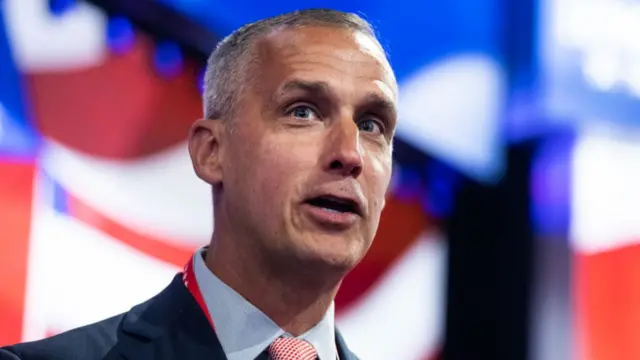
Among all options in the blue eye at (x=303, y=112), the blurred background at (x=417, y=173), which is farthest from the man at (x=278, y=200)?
the blurred background at (x=417, y=173)

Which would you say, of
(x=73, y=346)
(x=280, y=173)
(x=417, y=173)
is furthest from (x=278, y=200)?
(x=417, y=173)

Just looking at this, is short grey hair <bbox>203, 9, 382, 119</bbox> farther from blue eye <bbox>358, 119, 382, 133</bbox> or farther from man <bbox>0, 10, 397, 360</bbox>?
blue eye <bbox>358, 119, 382, 133</bbox>

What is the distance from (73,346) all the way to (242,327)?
0.24 m

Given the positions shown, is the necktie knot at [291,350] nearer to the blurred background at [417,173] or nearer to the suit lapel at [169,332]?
the suit lapel at [169,332]

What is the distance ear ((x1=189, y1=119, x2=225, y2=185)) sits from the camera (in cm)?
148

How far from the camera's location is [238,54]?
59.6 inches

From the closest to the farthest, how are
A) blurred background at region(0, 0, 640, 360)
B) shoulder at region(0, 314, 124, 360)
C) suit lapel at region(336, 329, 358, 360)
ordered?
shoulder at region(0, 314, 124, 360) < suit lapel at region(336, 329, 358, 360) < blurred background at region(0, 0, 640, 360)

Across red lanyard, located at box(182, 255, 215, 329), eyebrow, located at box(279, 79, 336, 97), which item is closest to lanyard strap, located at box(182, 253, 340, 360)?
red lanyard, located at box(182, 255, 215, 329)

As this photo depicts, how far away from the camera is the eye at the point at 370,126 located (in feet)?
4.78

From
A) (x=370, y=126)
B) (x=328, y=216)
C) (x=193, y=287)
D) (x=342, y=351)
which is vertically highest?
(x=370, y=126)

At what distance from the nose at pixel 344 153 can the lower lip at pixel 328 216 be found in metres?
0.06

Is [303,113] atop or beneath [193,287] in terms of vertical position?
atop

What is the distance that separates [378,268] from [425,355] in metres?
0.31

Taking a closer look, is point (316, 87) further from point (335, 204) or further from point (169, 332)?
point (169, 332)
